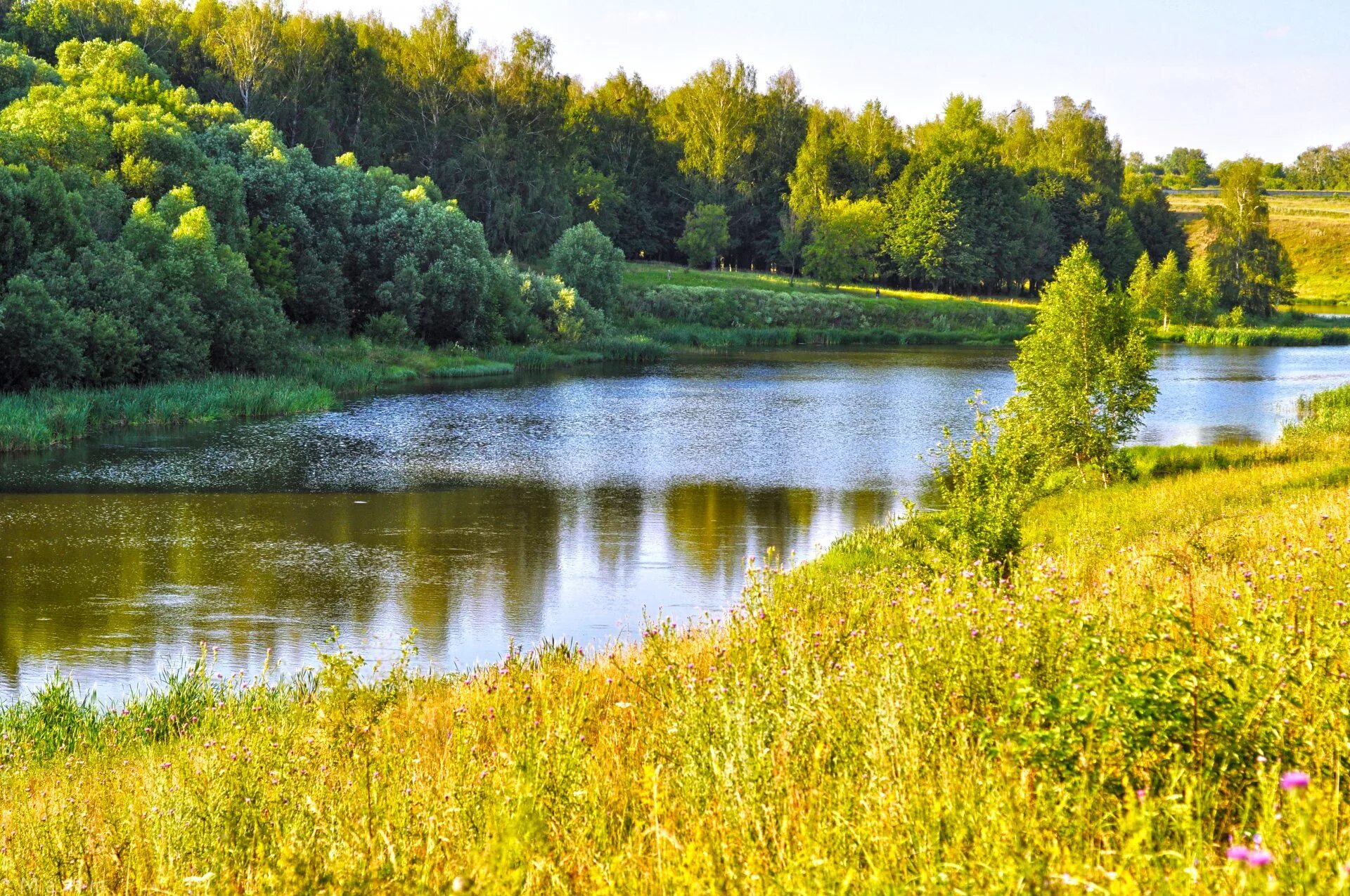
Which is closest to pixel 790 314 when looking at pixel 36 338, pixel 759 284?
pixel 759 284

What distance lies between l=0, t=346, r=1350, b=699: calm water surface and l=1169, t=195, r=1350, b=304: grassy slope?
374ft

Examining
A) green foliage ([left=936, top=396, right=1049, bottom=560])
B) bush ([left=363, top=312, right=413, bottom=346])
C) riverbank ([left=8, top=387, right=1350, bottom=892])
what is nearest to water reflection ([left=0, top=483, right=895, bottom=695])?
green foliage ([left=936, top=396, right=1049, bottom=560])

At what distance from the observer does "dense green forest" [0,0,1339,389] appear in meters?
34.5

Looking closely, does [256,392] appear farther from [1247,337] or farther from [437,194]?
[1247,337]

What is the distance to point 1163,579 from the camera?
8.92m

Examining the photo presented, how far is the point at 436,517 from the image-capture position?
21.0 m

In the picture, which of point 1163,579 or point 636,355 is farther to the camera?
point 636,355

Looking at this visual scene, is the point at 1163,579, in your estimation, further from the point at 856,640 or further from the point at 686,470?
the point at 686,470

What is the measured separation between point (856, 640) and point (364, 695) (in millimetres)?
3341

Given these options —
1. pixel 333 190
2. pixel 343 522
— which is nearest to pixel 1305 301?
pixel 333 190

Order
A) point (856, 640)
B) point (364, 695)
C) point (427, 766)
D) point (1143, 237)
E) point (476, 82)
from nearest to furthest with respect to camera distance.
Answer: point (427, 766), point (856, 640), point (364, 695), point (476, 82), point (1143, 237)

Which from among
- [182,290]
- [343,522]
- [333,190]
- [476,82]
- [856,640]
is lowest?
[343,522]

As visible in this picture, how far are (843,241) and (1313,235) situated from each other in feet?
322

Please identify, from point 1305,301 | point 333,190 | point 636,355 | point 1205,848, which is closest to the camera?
point 1205,848
